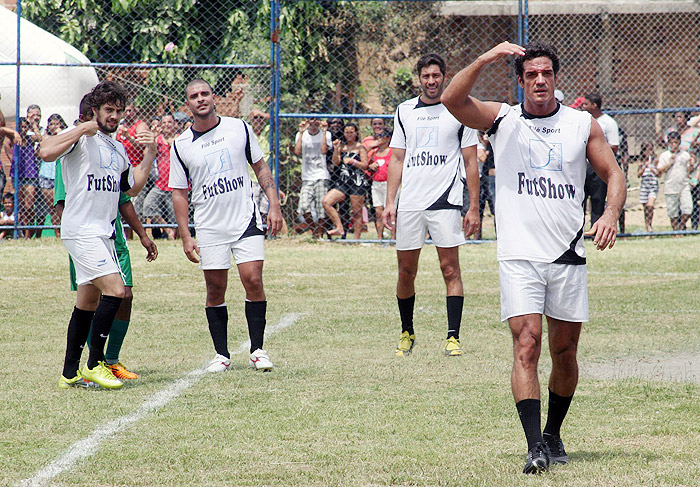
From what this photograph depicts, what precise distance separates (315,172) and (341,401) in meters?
10.7

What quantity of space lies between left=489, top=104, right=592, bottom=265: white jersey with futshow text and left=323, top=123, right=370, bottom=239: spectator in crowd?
1155cm

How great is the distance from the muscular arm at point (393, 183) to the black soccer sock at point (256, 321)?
4.70 ft

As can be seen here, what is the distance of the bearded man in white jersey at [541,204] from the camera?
16.5 ft

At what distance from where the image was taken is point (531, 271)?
199 inches

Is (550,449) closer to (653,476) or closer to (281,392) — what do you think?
(653,476)

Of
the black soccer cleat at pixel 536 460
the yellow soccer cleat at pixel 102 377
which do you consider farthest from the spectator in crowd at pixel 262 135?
the black soccer cleat at pixel 536 460

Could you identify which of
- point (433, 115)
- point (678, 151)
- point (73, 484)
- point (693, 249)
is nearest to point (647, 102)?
point (678, 151)

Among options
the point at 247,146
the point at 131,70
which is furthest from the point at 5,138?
the point at 247,146

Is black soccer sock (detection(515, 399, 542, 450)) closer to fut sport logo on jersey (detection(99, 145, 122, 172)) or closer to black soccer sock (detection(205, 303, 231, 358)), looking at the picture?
black soccer sock (detection(205, 303, 231, 358))

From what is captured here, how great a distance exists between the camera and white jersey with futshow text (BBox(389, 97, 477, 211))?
28.2 feet

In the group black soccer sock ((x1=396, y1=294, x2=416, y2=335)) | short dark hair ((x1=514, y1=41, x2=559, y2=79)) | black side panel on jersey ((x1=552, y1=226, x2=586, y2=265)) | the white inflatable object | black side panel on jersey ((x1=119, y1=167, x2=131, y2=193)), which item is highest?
the white inflatable object

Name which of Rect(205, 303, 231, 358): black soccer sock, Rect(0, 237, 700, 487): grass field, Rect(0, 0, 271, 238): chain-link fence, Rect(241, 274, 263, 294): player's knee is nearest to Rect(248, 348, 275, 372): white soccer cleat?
Result: Rect(0, 237, 700, 487): grass field

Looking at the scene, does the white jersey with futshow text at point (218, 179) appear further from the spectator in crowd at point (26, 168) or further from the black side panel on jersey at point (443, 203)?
the spectator in crowd at point (26, 168)

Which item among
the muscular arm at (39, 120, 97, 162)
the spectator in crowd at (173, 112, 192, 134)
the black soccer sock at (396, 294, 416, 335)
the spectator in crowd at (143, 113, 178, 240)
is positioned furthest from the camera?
the spectator in crowd at (173, 112, 192, 134)
